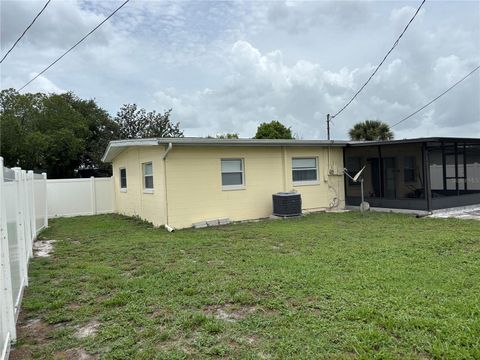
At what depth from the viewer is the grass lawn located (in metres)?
3.23

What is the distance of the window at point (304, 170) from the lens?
43.4 ft

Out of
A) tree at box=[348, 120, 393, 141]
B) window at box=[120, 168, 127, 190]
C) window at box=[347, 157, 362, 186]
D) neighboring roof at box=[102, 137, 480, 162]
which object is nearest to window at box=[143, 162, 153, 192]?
neighboring roof at box=[102, 137, 480, 162]

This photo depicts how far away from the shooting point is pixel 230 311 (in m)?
4.11

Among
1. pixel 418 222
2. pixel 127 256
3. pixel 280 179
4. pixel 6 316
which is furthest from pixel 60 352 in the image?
pixel 280 179

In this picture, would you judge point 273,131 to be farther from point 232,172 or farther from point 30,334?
point 30,334

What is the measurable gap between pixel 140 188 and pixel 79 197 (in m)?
4.28

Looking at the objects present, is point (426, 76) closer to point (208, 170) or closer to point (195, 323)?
point (208, 170)

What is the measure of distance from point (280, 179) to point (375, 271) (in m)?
7.73

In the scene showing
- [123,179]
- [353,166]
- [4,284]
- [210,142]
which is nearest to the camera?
[4,284]

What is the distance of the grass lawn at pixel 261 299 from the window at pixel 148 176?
3959mm

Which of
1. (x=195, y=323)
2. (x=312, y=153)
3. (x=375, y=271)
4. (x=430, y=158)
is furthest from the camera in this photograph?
(x=312, y=153)

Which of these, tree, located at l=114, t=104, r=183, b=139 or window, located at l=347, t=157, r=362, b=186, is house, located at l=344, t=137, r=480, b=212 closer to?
window, located at l=347, t=157, r=362, b=186

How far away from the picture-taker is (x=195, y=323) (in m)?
3.80

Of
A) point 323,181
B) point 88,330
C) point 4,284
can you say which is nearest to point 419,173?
point 323,181
